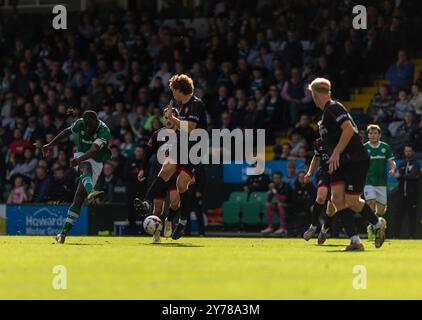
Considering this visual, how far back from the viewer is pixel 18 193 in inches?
1136

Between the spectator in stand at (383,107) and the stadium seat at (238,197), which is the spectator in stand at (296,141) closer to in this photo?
the stadium seat at (238,197)

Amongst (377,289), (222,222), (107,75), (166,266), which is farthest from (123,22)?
(377,289)

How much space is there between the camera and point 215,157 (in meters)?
26.5

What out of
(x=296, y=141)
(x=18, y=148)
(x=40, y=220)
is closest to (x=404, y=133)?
(x=296, y=141)

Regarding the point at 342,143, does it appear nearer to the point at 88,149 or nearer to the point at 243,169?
the point at 88,149

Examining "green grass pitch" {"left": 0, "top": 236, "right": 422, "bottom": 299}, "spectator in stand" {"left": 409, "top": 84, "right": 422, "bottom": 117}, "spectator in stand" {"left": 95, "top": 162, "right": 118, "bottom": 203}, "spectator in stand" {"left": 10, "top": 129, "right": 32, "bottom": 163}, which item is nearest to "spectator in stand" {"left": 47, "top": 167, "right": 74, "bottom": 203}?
"spectator in stand" {"left": 95, "top": 162, "right": 118, "bottom": 203}

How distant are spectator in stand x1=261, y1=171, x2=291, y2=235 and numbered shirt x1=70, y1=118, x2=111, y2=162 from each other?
760 centimetres

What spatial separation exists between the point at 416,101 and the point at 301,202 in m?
3.30

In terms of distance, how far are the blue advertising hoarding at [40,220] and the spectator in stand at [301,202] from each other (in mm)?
4560

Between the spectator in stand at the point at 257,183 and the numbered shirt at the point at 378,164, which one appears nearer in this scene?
the numbered shirt at the point at 378,164

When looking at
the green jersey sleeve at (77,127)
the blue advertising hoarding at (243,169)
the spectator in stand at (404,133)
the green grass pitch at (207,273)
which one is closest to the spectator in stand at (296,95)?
the blue advertising hoarding at (243,169)

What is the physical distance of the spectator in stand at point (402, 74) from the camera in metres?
26.4
